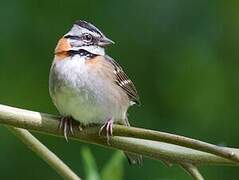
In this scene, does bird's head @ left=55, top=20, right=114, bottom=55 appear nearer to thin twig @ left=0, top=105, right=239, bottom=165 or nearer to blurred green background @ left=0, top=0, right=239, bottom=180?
thin twig @ left=0, top=105, right=239, bottom=165

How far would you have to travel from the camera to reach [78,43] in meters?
2.73

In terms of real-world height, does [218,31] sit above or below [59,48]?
below

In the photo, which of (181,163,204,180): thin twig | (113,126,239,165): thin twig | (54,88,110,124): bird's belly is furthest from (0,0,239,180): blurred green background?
(113,126,239,165): thin twig

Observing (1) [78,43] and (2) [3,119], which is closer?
(2) [3,119]

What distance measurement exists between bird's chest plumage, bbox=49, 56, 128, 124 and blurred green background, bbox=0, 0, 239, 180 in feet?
4.72

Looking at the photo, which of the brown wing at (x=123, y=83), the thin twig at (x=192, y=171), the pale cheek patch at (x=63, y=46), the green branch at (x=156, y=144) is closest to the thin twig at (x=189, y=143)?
the green branch at (x=156, y=144)

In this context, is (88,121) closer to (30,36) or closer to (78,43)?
(78,43)

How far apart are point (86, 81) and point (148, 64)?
1.87m

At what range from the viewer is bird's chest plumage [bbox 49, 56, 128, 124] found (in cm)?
257

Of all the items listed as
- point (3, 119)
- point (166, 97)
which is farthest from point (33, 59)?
point (3, 119)

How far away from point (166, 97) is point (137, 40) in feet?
1.12

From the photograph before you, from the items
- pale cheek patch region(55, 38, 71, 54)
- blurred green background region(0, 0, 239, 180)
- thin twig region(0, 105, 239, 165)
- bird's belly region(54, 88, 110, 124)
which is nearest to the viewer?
thin twig region(0, 105, 239, 165)

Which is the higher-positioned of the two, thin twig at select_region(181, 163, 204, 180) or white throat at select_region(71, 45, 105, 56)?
thin twig at select_region(181, 163, 204, 180)

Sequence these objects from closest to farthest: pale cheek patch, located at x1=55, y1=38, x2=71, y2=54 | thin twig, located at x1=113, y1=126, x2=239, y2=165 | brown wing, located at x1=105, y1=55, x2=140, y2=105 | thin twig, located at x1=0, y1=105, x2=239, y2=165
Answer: thin twig, located at x1=113, y1=126, x2=239, y2=165 → thin twig, located at x1=0, y1=105, x2=239, y2=165 → pale cheek patch, located at x1=55, y1=38, x2=71, y2=54 → brown wing, located at x1=105, y1=55, x2=140, y2=105
